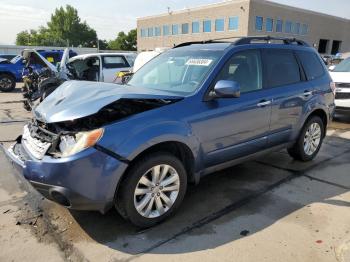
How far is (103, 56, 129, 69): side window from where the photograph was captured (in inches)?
461

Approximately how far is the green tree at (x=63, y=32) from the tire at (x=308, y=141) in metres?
95.0

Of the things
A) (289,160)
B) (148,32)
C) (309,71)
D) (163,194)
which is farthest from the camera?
(148,32)

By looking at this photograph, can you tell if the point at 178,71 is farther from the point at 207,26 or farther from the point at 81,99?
the point at 207,26

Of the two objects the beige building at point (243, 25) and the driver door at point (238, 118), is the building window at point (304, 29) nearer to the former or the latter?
the beige building at point (243, 25)

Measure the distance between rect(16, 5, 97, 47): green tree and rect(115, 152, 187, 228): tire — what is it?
96.3 m

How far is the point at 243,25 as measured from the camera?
51.4 meters

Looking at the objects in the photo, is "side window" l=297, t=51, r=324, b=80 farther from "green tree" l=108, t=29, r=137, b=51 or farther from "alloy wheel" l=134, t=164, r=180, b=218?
"green tree" l=108, t=29, r=137, b=51

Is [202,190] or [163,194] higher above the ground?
[163,194]

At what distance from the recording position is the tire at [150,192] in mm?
3236

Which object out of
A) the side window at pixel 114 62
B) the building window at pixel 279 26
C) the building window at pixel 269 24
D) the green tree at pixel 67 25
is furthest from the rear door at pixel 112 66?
the green tree at pixel 67 25

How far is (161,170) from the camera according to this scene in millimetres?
3461

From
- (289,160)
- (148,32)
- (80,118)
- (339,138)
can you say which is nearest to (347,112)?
(339,138)

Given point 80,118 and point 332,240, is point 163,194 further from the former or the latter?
point 332,240

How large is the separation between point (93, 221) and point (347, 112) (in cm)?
702
